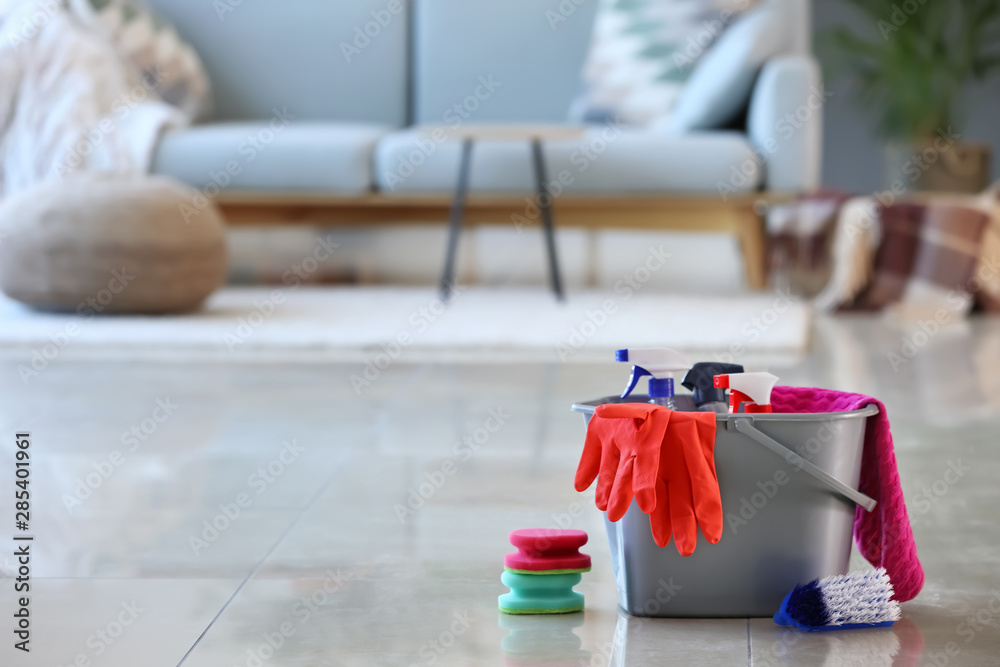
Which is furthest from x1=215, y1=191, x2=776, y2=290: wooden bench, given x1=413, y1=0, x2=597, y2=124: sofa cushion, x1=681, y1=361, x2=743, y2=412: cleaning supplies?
x1=681, y1=361, x2=743, y2=412: cleaning supplies

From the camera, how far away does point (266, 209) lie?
12.4 ft

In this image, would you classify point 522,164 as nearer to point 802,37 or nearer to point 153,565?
point 802,37

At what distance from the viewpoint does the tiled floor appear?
0.98 metres

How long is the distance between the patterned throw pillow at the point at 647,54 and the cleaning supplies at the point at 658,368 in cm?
269

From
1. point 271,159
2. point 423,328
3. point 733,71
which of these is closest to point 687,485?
point 423,328

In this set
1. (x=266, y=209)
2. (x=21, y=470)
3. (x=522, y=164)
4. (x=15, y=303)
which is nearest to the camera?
(x=21, y=470)

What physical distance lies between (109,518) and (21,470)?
0.93ft

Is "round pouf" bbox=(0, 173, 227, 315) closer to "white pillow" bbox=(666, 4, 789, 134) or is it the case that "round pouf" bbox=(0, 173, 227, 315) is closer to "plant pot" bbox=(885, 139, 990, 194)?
"white pillow" bbox=(666, 4, 789, 134)

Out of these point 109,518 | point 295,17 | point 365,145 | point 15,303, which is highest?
point 295,17

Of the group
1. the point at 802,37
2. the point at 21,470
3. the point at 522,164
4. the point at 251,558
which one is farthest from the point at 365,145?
the point at 251,558

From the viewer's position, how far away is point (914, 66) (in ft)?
17.4

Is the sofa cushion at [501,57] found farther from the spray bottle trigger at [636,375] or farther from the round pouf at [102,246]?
the spray bottle trigger at [636,375]

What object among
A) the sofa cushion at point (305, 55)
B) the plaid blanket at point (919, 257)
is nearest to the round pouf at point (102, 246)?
the sofa cushion at point (305, 55)

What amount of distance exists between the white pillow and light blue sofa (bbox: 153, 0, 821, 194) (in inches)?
2.3
